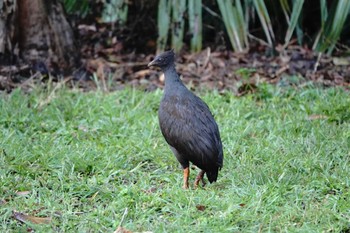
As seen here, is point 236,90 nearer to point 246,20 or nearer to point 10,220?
point 246,20

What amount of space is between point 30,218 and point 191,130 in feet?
4.38

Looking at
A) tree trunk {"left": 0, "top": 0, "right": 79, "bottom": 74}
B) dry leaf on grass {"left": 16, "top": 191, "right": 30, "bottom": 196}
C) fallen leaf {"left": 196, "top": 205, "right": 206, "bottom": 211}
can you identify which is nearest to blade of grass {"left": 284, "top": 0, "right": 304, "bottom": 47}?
tree trunk {"left": 0, "top": 0, "right": 79, "bottom": 74}

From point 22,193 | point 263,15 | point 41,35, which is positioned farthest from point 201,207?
point 263,15

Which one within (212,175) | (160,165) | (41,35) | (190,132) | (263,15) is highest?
(263,15)

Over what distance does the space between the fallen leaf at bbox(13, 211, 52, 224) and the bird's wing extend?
3.71 feet

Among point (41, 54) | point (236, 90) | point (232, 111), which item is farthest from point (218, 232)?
point (41, 54)

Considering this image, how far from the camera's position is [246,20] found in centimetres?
918

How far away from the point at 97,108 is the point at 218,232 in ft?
10.5

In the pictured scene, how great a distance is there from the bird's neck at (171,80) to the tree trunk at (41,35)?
3.03 meters

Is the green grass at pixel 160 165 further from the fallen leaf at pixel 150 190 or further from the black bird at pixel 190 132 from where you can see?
the black bird at pixel 190 132

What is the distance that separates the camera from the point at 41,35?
27.4 feet

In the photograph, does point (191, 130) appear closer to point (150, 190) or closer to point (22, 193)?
point (150, 190)

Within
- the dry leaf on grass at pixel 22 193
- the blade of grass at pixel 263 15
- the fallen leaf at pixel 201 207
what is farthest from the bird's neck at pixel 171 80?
the blade of grass at pixel 263 15

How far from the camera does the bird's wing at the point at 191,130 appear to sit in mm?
5164
